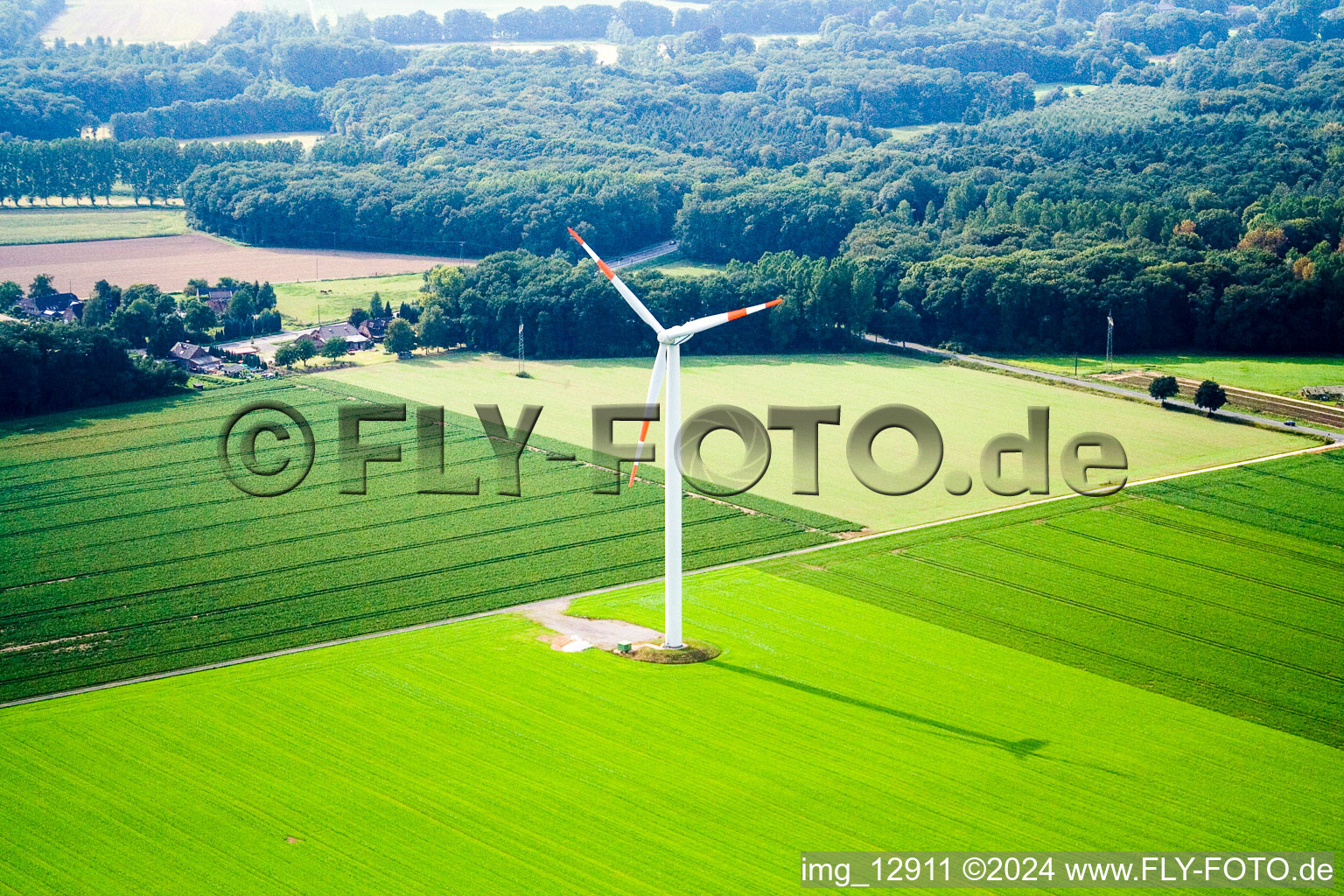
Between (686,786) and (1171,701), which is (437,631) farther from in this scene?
(1171,701)

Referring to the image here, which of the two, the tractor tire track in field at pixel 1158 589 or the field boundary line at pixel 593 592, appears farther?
the tractor tire track in field at pixel 1158 589

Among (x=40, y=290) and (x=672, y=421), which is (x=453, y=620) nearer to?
(x=672, y=421)

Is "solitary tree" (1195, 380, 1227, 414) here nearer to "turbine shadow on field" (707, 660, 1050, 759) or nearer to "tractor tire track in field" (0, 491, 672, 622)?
"tractor tire track in field" (0, 491, 672, 622)

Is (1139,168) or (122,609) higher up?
(1139,168)

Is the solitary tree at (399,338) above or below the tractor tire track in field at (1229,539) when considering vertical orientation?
above

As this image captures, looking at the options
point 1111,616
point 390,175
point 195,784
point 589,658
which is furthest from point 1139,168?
point 195,784

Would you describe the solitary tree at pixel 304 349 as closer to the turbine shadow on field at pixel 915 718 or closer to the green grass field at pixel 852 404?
the green grass field at pixel 852 404

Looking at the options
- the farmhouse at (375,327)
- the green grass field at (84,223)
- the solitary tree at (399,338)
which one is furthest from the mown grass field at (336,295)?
the green grass field at (84,223)
